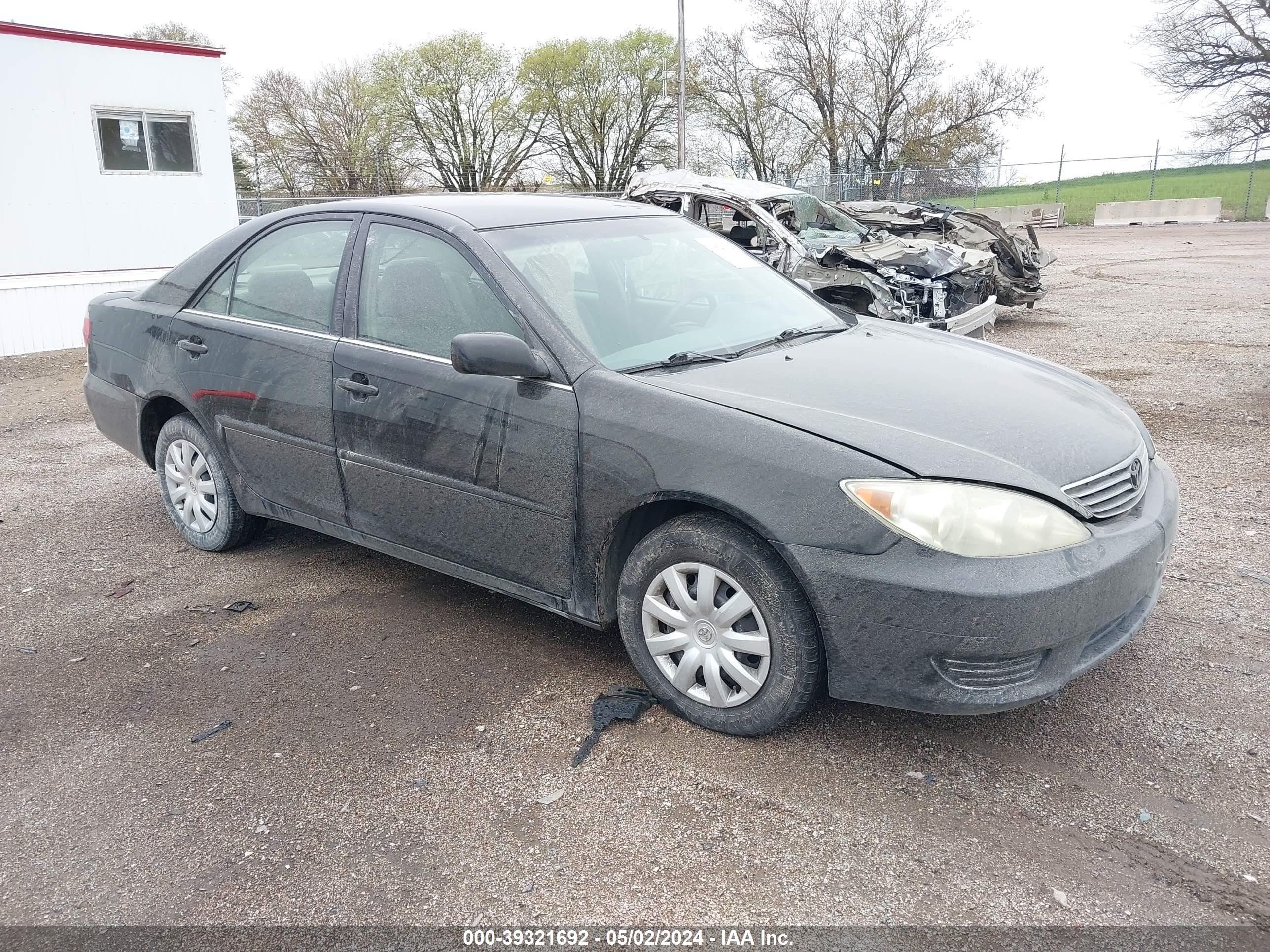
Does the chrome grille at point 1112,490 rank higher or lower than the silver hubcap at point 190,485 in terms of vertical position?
higher

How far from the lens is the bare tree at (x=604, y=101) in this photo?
46.9 metres

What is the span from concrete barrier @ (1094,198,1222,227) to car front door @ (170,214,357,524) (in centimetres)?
3599

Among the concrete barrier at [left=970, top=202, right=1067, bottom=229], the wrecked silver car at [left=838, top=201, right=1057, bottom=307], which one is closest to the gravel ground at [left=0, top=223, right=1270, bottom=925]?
the wrecked silver car at [left=838, top=201, right=1057, bottom=307]

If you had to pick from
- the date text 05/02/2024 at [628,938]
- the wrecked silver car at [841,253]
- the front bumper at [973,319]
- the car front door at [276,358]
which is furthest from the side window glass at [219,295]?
the front bumper at [973,319]

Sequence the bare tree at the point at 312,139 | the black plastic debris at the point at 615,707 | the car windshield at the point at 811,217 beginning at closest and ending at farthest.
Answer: the black plastic debris at the point at 615,707 < the car windshield at the point at 811,217 < the bare tree at the point at 312,139

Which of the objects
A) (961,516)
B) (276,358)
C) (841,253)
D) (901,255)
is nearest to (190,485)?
(276,358)

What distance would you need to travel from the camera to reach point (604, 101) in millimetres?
47812

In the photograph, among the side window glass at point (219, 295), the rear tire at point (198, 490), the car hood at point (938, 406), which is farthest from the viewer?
the rear tire at point (198, 490)

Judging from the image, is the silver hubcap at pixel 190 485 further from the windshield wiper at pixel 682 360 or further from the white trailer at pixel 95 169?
the white trailer at pixel 95 169

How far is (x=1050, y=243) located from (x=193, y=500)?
2759 cm

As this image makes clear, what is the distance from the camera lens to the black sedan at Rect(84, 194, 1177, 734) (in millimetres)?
2756

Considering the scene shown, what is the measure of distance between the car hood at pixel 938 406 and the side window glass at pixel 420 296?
0.75 metres

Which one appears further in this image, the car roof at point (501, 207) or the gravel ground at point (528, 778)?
the car roof at point (501, 207)

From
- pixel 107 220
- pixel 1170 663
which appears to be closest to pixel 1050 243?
pixel 107 220
